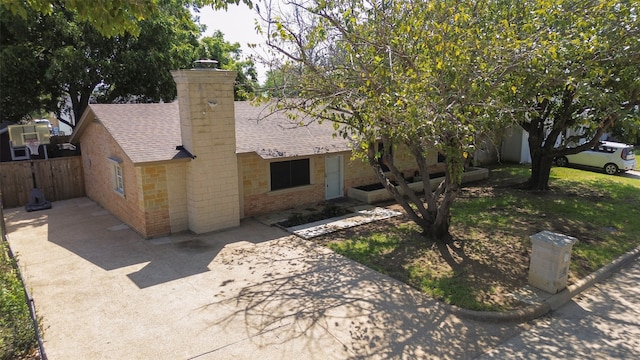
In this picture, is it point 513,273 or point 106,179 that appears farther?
point 106,179

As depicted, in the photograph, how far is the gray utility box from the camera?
7863 millimetres

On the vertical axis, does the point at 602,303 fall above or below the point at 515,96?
below

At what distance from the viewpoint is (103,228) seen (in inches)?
484

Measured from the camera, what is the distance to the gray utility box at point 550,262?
25.8ft

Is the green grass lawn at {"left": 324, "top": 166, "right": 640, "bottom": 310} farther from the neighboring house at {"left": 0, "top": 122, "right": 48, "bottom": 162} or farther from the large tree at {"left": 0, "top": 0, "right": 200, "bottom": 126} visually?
the neighboring house at {"left": 0, "top": 122, "right": 48, "bottom": 162}

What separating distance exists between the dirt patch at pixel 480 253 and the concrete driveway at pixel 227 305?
30.1 inches

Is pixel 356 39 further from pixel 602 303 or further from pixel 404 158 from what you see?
pixel 404 158

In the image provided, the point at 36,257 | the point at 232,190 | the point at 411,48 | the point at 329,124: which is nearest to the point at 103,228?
the point at 36,257

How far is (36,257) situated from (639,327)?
1272 centimetres

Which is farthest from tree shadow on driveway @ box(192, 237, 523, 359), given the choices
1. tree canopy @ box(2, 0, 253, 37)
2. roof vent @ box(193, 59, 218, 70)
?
roof vent @ box(193, 59, 218, 70)

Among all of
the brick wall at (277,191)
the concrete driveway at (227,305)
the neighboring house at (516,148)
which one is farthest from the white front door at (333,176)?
the neighboring house at (516,148)

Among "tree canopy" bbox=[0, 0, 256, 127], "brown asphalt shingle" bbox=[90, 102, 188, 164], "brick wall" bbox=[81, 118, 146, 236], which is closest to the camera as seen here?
"brown asphalt shingle" bbox=[90, 102, 188, 164]

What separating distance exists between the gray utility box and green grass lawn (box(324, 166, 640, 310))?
46 cm

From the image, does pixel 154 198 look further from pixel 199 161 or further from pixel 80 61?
pixel 80 61
